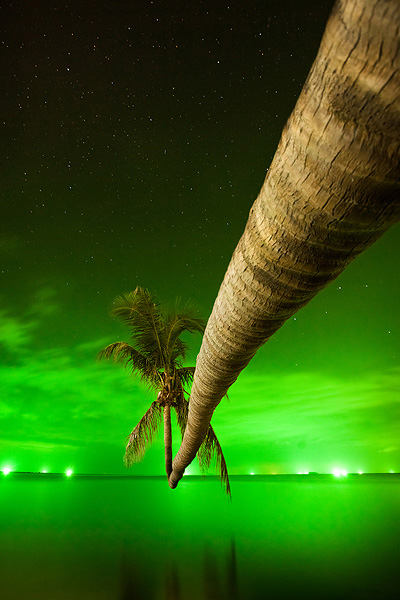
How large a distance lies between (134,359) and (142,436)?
2157mm

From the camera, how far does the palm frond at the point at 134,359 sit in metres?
10.2

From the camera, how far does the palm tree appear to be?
983 cm

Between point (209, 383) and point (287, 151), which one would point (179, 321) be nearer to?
point (209, 383)

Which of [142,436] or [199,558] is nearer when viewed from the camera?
[142,436]

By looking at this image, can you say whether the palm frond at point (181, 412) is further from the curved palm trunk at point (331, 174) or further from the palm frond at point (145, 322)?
the curved palm trunk at point (331, 174)

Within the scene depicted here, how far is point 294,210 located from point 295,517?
26.1m

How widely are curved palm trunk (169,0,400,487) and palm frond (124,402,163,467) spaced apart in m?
9.34

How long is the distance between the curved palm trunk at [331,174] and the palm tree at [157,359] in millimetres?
8627

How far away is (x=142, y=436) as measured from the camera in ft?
32.8

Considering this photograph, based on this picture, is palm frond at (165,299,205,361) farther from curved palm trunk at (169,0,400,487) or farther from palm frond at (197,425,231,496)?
curved palm trunk at (169,0,400,487)

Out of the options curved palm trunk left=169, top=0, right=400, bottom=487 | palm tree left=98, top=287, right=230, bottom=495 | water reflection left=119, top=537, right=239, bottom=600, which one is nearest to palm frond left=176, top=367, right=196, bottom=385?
palm tree left=98, top=287, right=230, bottom=495

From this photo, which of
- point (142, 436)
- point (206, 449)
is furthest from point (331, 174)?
point (142, 436)

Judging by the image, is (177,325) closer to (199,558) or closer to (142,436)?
(142,436)

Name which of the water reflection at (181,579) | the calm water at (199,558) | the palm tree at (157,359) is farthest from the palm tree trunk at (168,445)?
the calm water at (199,558)
